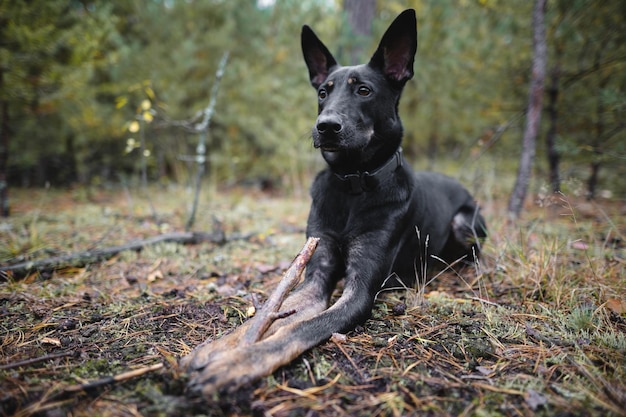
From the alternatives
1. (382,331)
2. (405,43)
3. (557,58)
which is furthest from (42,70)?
(557,58)

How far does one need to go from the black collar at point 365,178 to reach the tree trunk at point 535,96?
2749 mm

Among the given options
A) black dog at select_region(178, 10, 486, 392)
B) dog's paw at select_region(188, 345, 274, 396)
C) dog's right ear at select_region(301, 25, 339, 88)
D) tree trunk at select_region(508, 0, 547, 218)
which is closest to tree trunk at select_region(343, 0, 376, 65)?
tree trunk at select_region(508, 0, 547, 218)

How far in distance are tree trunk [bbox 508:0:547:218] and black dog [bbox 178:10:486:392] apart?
2141 mm

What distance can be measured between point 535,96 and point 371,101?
2898 mm

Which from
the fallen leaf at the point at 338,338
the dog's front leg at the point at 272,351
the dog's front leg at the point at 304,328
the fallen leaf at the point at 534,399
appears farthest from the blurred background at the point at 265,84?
the fallen leaf at the point at 534,399

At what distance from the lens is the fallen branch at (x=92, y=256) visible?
273 centimetres

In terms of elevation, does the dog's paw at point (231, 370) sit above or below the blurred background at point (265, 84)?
below

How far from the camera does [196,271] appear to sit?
3.06 m

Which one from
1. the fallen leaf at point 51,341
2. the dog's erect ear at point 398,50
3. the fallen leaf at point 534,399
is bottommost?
the fallen leaf at point 534,399

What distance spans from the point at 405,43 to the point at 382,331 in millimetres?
2105

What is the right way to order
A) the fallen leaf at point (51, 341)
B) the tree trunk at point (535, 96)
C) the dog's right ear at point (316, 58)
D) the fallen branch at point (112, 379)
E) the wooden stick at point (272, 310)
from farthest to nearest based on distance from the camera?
the tree trunk at point (535, 96)
the dog's right ear at point (316, 58)
the fallen leaf at point (51, 341)
the wooden stick at point (272, 310)
the fallen branch at point (112, 379)

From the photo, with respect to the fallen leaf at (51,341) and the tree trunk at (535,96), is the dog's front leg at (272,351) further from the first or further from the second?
the tree trunk at (535,96)

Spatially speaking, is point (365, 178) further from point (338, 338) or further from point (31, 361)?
point (31, 361)

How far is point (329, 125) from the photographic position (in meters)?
2.18
